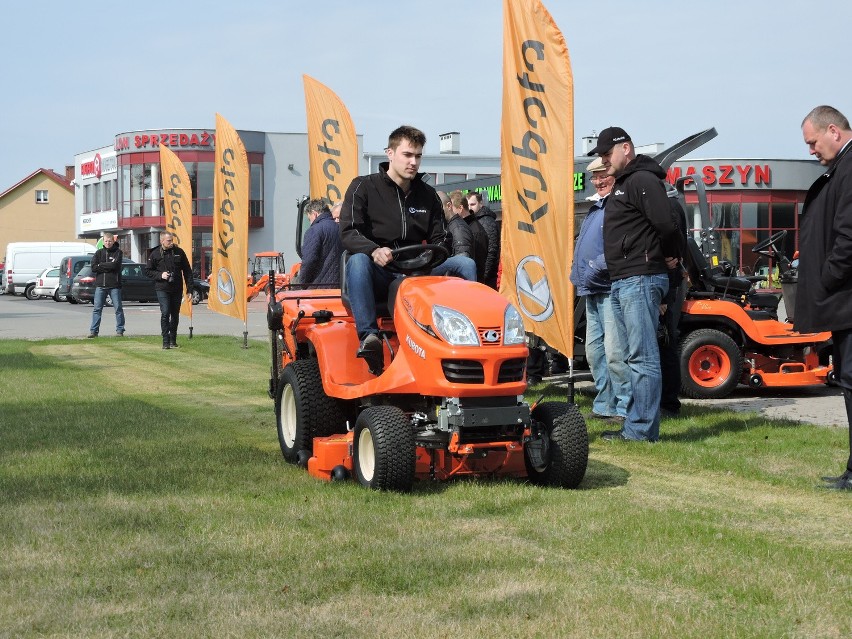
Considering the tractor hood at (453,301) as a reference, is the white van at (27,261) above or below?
above

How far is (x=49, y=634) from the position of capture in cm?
398

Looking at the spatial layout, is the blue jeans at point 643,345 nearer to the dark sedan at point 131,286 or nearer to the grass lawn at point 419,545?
the grass lawn at point 419,545

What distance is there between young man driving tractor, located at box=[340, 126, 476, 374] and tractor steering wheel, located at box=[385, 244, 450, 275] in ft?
0.18

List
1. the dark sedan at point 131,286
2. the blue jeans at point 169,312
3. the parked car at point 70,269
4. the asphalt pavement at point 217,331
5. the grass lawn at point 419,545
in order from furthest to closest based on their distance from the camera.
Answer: the parked car at point 70,269, the dark sedan at point 131,286, the blue jeans at point 169,312, the asphalt pavement at point 217,331, the grass lawn at point 419,545

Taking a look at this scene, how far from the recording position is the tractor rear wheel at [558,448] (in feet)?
21.0

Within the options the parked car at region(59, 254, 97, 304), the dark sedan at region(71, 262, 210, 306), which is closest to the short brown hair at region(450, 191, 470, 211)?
the dark sedan at region(71, 262, 210, 306)

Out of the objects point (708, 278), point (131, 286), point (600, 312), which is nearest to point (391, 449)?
point (600, 312)

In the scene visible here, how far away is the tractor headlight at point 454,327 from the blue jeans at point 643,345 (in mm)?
2267

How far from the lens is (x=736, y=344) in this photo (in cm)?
1151

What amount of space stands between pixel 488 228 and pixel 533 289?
2.45 metres

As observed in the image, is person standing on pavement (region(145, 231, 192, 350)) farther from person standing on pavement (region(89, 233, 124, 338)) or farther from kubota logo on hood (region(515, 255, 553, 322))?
kubota logo on hood (region(515, 255, 553, 322))

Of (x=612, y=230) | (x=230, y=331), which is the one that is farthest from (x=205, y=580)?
(x=230, y=331)

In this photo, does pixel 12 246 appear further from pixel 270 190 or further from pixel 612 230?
pixel 612 230

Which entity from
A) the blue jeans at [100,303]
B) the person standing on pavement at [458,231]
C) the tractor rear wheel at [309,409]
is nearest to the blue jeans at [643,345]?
the tractor rear wheel at [309,409]
